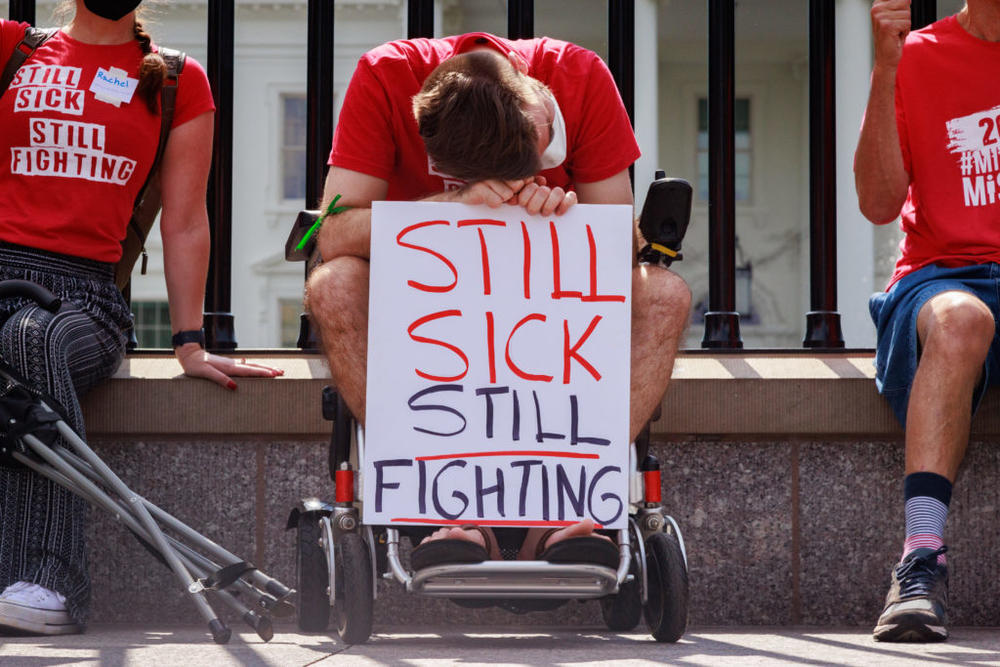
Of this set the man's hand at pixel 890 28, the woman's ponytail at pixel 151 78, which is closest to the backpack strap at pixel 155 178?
the woman's ponytail at pixel 151 78

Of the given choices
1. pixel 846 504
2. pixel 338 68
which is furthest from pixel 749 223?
pixel 846 504

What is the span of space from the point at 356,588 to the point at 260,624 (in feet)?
0.55

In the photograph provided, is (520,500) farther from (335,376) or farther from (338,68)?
(338,68)

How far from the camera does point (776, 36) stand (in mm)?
19344

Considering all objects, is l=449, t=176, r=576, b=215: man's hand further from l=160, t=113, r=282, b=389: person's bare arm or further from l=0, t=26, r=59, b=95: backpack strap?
l=0, t=26, r=59, b=95: backpack strap

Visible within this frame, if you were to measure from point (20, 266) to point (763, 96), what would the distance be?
18144 millimetres

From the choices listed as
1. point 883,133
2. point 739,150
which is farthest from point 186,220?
point 739,150

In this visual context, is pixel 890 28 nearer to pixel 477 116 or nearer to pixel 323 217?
pixel 477 116

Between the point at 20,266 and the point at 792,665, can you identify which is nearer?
the point at 792,665

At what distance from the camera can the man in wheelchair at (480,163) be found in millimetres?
2480

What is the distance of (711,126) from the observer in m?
3.61

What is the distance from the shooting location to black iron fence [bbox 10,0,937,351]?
357 centimetres

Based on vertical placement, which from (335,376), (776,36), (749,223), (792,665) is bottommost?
(792,665)

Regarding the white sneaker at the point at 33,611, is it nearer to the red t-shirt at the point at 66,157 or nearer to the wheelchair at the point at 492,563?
the wheelchair at the point at 492,563
